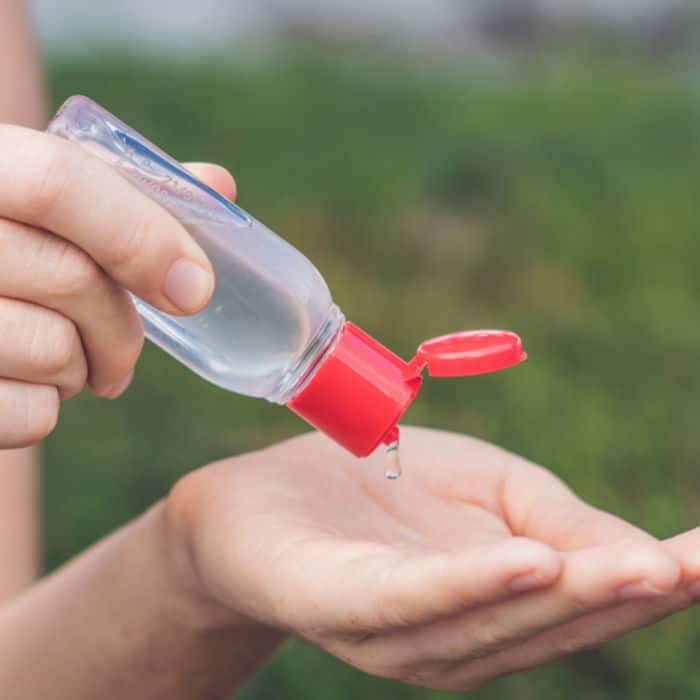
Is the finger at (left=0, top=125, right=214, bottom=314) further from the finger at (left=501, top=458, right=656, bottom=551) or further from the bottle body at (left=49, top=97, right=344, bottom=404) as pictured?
the finger at (left=501, top=458, right=656, bottom=551)

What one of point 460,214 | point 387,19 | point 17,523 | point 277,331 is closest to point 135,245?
point 277,331

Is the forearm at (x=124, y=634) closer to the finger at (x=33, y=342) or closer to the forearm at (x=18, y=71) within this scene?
the finger at (x=33, y=342)

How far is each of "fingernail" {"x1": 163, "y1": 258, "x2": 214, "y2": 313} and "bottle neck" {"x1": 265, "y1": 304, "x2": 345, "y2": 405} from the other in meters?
0.21

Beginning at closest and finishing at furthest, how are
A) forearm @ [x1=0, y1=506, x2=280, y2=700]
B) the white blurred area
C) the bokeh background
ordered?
forearm @ [x1=0, y1=506, x2=280, y2=700], the bokeh background, the white blurred area

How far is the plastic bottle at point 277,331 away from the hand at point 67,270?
0.52ft

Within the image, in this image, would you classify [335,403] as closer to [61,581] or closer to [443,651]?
[443,651]

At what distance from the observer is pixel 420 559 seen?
3.33ft

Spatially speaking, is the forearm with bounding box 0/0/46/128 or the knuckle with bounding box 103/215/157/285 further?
the forearm with bounding box 0/0/46/128

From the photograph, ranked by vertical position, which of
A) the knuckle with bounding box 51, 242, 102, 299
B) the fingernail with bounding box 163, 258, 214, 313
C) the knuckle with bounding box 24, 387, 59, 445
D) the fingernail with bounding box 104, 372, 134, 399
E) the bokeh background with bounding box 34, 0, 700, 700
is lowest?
the bokeh background with bounding box 34, 0, 700, 700

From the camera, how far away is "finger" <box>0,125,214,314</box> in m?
1.08

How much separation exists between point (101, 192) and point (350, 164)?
9.55ft

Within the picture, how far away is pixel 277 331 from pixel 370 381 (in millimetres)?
142

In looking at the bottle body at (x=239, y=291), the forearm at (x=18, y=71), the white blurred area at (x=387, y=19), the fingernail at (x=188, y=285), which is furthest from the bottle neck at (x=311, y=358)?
the white blurred area at (x=387, y=19)

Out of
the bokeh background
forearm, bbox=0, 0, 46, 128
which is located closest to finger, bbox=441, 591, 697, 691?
the bokeh background
